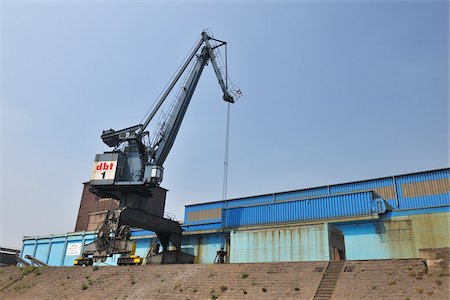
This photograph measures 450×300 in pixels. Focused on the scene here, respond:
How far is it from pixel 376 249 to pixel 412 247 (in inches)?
78.2

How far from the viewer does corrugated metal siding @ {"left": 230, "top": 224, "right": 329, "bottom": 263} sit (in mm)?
22281

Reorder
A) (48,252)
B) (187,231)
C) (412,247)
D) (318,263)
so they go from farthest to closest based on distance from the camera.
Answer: (48,252) → (187,231) → (412,247) → (318,263)

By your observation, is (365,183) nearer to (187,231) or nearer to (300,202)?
(300,202)

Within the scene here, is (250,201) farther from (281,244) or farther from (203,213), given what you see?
(281,244)

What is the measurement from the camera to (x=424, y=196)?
24359mm

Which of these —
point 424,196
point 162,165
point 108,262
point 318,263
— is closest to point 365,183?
point 424,196

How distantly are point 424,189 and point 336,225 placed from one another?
23.5ft

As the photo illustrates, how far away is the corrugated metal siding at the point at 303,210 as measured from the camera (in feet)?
76.6

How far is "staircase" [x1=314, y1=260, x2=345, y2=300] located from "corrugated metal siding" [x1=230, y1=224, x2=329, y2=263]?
705 cm

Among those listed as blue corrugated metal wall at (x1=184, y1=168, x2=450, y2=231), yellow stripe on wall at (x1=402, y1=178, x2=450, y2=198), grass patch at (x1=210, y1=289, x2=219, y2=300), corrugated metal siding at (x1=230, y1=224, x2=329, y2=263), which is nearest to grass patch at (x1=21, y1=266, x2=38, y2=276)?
blue corrugated metal wall at (x1=184, y1=168, x2=450, y2=231)

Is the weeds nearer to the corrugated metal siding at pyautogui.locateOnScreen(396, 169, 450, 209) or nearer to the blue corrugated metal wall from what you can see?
the blue corrugated metal wall

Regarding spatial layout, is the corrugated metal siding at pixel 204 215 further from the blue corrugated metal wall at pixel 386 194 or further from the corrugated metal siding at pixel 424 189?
the corrugated metal siding at pixel 424 189

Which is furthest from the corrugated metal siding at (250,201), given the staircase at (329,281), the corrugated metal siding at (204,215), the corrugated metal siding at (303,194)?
the staircase at (329,281)

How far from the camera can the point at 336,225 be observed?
23.3 metres
